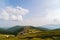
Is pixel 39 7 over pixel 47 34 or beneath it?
over

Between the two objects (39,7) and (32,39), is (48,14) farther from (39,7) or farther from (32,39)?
(32,39)

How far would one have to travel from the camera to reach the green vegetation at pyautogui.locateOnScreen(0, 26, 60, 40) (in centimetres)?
956

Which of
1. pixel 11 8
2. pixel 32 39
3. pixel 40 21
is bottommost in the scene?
pixel 32 39

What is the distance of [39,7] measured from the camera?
9758 mm

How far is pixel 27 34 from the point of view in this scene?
31.7 ft

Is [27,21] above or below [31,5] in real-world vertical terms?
below

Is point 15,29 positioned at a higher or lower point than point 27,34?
higher

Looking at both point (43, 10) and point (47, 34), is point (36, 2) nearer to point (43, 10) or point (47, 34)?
point (43, 10)

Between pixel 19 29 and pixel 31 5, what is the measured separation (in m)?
1.11

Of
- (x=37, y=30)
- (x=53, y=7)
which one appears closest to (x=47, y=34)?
(x=37, y=30)

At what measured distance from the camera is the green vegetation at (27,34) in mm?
9562

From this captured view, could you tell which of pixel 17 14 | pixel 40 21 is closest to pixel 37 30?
pixel 40 21

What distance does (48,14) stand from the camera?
9758 mm

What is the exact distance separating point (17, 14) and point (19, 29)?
624 millimetres
